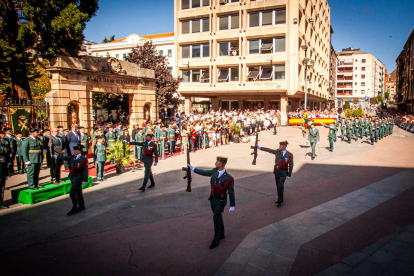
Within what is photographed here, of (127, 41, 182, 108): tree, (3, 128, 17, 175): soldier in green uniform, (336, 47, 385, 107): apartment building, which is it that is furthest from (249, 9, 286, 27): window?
(336, 47, 385, 107): apartment building

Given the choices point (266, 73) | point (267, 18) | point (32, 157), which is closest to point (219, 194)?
point (32, 157)

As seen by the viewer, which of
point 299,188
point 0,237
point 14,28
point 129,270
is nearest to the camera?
point 129,270

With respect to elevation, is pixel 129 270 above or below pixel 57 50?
below

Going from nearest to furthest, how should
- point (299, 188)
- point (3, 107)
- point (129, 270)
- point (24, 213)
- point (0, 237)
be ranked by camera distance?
point (129, 270), point (0, 237), point (24, 213), point (299, 188), point (3, 107)

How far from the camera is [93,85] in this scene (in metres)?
16.8

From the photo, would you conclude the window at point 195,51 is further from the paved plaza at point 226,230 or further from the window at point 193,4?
the paved plaza at point 226,230

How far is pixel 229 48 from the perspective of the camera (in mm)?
36781

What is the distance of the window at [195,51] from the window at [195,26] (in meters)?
1.98

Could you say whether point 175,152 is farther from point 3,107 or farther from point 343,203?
point 343,203

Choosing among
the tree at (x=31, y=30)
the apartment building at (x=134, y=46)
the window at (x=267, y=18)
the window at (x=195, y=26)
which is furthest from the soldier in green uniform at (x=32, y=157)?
the apartment building at (x=134, y=46)

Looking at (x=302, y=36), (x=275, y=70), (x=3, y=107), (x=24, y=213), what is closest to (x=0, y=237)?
(x=24, y=213)

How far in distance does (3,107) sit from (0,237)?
31.3ft

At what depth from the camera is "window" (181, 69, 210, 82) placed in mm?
38406

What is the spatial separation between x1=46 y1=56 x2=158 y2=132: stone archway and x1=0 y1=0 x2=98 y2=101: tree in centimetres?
189
